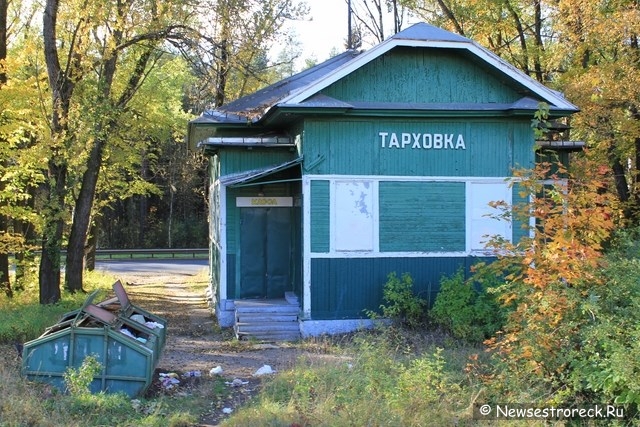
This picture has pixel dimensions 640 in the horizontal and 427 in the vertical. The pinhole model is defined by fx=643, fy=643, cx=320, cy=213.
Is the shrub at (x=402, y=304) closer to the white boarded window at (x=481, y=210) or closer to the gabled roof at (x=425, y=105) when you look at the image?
the white boarded window at (x=481, y=210)

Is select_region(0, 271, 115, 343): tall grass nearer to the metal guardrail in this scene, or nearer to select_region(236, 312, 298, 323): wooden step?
select_region(236, 312, 298, 323): wooden step

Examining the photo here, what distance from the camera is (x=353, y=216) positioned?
13203 millimetres

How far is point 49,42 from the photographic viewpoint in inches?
593

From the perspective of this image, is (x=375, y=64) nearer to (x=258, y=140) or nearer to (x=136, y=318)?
(x=258, y=140)

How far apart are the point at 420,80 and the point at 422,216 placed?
2.85m

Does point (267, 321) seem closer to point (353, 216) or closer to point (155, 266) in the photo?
point (353, 216)

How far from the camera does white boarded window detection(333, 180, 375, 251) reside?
13148 mm

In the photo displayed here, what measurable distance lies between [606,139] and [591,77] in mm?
1783

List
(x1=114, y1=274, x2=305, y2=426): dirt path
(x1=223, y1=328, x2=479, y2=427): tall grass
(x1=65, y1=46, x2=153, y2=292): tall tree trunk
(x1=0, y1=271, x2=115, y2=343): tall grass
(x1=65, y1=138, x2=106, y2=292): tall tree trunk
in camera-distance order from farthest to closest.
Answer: (x1=65, y1=138, x2=106, y2=292): tall tree trunk
(x1=65, y1=46, x2=153, y2=292): tall tree trunk
(x1=0, y1=271, x2=115, y2=343): tall grass
(x1=114, y1=274, x2=305, y2=426): dirt path
(x1=223, y1=328, x2=479, y2=427): tall grass

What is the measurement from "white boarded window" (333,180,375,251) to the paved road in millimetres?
18847

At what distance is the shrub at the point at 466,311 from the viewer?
11922 millimetres

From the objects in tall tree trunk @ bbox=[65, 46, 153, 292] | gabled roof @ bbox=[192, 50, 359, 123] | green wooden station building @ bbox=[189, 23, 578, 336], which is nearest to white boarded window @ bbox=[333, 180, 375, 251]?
green wooden station building @ bbox=[189, 23, 578, 336]

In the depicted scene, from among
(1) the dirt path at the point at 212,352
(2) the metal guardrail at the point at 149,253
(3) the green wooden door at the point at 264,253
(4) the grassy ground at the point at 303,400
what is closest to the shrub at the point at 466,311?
(4) the grassy ground at the point at 303,400

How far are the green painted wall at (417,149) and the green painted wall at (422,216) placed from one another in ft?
1.09
